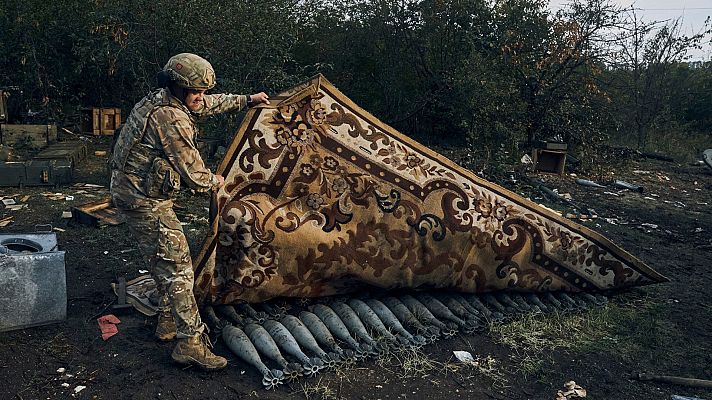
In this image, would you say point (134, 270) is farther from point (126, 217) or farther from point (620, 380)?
point (620, 380)

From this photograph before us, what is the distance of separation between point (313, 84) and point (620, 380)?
3134 millimetres

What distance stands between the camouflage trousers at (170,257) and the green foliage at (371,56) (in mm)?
6551

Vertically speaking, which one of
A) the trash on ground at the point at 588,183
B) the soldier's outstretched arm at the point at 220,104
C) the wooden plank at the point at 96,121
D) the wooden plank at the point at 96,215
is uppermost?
the soldier's outstretched arm at the point at 220,104

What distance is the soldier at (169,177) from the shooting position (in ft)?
12.2

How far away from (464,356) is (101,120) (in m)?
11.2

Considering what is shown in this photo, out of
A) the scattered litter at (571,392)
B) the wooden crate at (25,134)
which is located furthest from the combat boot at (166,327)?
the wooden crate at (25,134)

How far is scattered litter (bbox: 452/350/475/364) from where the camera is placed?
4191 millimetres

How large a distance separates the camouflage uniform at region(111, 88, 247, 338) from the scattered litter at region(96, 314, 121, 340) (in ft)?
2.09

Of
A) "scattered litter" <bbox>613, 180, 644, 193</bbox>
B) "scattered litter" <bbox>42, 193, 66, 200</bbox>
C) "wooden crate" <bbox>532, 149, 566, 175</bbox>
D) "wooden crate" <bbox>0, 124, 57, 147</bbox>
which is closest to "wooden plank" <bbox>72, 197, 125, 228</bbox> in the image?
"scattered litter" <bbox>42, 193, 66, 200</bbox>

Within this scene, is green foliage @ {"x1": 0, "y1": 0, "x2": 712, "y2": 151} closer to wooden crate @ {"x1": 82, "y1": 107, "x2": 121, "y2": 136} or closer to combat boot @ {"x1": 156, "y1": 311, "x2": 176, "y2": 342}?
wooden crate @ {"x1": 82, "y1": 107, "x2": 121, "y2": 136}

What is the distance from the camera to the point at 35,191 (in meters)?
8.52

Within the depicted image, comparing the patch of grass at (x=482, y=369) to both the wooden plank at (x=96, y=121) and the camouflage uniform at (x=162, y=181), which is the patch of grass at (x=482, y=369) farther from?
the wooden plank at (x=96, y=121)

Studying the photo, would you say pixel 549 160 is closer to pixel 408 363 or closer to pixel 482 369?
pixel 482 369

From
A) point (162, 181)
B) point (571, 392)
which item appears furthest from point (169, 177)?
point (571, 392)
